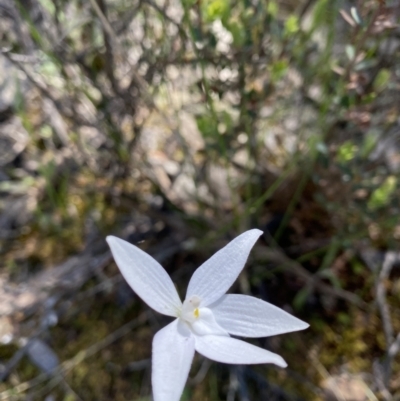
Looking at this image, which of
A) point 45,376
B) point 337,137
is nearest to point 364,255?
point 337,137

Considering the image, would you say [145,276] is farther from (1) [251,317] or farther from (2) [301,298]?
(2) [301,298]

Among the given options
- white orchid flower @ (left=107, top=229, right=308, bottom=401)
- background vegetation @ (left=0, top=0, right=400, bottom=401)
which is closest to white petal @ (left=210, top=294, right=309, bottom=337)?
white orchid flower @ (left=107, top=229, right=308, bottom=401)

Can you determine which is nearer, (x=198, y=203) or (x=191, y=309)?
(x=191, y=309)

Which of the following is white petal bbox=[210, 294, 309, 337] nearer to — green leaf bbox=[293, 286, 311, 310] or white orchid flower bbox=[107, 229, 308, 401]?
white orchid flower bbox=[107, 229, 308, 401]

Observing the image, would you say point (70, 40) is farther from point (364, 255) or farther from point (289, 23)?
point (364, 255)

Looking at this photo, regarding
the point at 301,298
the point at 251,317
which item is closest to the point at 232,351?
the point at 251,317
